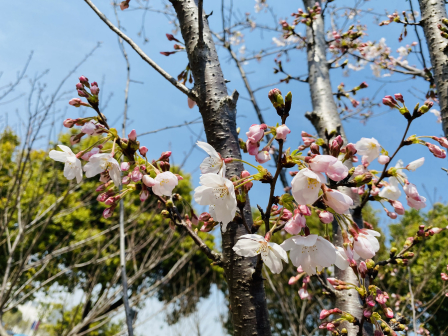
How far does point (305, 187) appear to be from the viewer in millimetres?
610

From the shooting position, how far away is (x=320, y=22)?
3.15 metres

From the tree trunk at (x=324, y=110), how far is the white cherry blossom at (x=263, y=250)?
2.96ft

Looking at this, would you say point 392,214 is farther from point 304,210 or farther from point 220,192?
point 220,192

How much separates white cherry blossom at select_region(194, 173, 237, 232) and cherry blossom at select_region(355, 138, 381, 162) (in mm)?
732

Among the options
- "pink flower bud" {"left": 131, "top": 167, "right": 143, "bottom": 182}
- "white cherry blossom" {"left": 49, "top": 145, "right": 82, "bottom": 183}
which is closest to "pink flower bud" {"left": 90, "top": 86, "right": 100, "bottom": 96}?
"white cherry blossom" {"left": 49, "top": 145, "right": 82, "bottom": 183}

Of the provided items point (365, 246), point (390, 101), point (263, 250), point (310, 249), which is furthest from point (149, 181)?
point (390, 101)

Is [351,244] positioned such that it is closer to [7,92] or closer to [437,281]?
[7,92]

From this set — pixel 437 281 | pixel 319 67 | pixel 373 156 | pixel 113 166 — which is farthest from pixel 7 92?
pixel 437 281

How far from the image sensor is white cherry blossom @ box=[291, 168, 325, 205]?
1.98ft

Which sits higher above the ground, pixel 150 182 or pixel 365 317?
pixel 150 182

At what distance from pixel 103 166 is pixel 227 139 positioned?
391 mm

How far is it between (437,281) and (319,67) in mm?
7231

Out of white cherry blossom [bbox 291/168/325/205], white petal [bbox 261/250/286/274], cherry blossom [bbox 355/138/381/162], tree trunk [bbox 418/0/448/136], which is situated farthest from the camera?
tree trunk [bbox 418/0/448/136]

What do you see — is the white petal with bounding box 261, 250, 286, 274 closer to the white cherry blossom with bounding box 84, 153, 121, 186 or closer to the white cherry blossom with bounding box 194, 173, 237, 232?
the white cherry blossom with bounding box 194, 173, 237, 232
